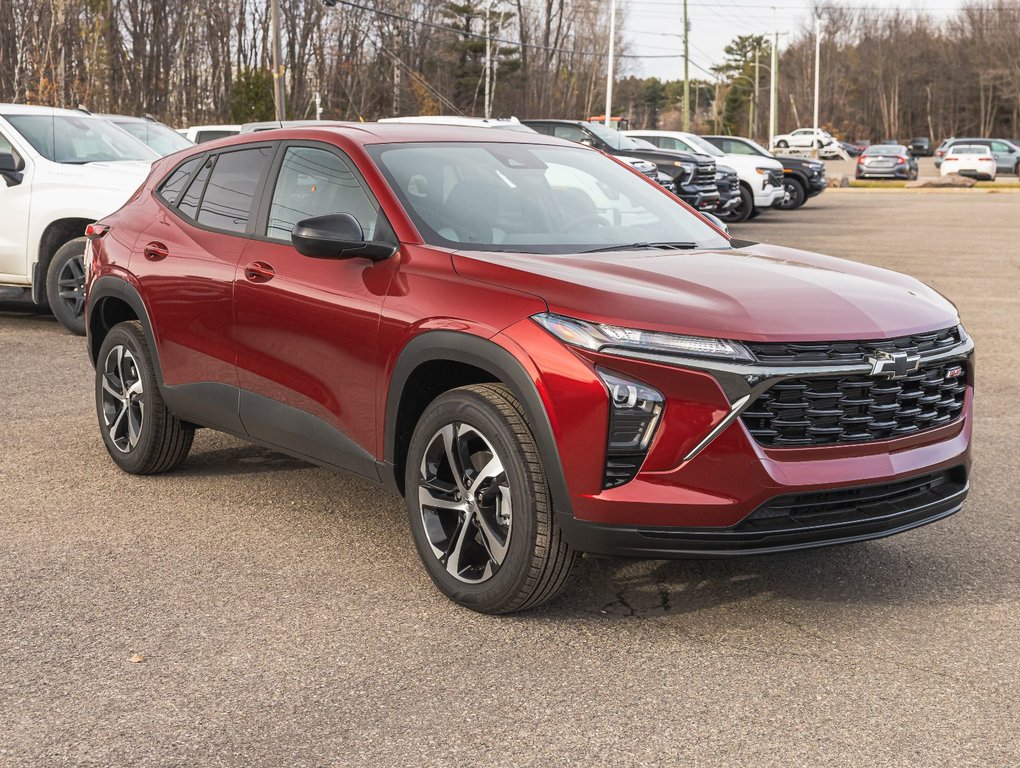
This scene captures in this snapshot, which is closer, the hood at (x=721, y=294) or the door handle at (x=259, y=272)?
the hood at (x=721, y=294)

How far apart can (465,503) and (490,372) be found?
1.64 ft

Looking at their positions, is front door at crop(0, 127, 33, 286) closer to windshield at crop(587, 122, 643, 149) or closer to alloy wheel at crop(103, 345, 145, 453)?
alloy wheel at crop(103, 345, 145, 453)

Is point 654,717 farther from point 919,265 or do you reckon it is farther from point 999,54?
point 999,54

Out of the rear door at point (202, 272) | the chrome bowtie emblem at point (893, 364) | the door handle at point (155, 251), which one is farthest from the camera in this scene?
the door handle at point (155, 251)

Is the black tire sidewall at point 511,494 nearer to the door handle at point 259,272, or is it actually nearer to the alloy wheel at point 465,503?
the alloy wheel at point 465,503

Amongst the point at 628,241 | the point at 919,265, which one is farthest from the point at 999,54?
the point at 628,241

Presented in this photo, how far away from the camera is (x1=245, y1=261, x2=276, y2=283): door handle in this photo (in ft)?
17.2

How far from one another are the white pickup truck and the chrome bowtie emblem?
785 centimetres

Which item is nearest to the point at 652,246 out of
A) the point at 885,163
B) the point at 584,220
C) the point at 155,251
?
the point at 584,220

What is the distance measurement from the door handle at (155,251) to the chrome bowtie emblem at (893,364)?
3.36m

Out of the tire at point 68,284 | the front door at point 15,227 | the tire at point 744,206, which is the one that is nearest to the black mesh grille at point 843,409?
the tire at point 68,284

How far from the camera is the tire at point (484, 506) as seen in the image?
413 cm

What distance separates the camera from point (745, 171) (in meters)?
27.8

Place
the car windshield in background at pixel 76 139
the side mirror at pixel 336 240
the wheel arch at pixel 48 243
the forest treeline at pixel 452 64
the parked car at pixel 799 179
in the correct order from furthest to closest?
the forest treeline at pixel 452 64, the parked car at pixel 799 179, the car windshield in background at pixel 76 139, the wheel arch at pixel 48 243, the side mirror at pixel 336 240
